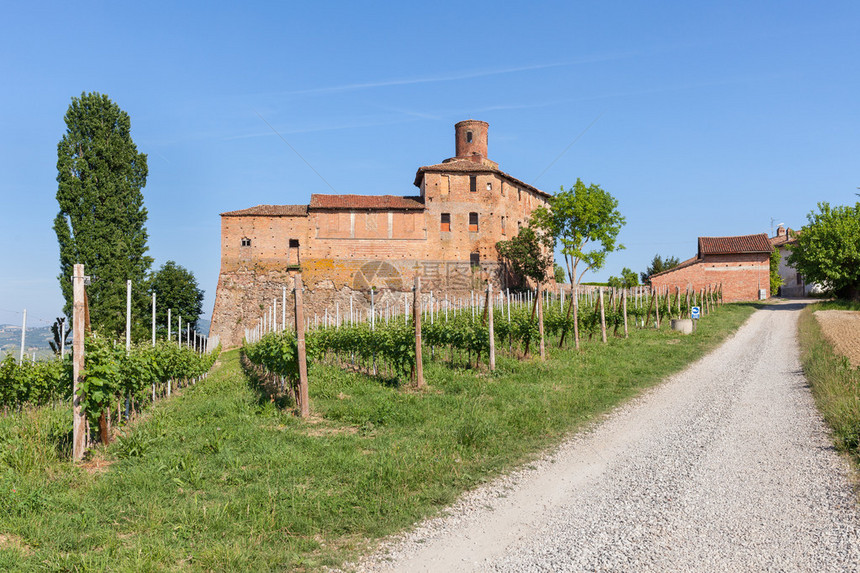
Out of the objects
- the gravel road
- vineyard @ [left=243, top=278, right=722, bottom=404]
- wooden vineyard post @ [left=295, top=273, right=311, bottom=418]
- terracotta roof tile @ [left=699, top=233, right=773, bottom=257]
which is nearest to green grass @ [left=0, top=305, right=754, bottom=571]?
wooden vineyard post @ [left=295, top=273, right=311, bottom=418]

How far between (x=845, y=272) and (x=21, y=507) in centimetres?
4268

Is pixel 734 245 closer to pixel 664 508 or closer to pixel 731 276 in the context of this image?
pixel 731 276

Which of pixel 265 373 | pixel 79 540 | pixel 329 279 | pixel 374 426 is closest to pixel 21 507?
pixel 79 540

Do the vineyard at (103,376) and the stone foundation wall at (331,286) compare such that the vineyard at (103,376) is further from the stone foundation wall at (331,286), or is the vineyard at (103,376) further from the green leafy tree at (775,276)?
the green leafy tree at (775,276)

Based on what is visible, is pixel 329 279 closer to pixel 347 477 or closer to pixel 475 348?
pixel 475 348

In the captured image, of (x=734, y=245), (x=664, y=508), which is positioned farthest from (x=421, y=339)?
(x=734, y=245)

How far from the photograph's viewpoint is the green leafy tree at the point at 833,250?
35.9m

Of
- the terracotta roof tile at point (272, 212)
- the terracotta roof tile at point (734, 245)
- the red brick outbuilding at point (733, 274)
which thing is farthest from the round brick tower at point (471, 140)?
the terracotta roof tile at point (734, 245)

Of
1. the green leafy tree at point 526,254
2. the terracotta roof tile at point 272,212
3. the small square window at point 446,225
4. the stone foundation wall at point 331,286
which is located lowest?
the stone foundation wall at point 331,286

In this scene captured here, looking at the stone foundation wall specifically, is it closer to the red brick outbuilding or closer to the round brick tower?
the round brick tower

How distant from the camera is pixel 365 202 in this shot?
44188mm

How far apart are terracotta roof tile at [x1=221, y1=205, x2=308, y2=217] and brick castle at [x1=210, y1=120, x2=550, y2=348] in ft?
0.24

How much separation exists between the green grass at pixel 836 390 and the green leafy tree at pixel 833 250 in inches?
916

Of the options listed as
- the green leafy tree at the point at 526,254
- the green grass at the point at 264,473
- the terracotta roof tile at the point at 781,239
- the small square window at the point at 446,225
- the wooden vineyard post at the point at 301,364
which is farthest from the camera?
the terracotta roof tile at the point at 781,239
